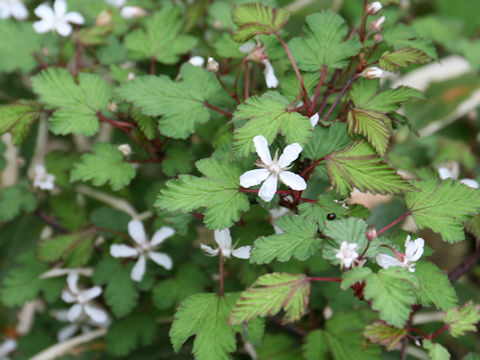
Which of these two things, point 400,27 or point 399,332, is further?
point 400,27

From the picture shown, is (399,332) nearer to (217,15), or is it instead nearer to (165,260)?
(165,260)

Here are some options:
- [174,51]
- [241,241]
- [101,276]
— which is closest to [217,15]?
[174,51]

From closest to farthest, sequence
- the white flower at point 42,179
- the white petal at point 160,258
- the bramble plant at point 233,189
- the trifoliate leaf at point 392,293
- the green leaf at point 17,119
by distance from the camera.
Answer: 1. the trifoliate leaf at point 392,293
2. the bramble plant at point 233,189
3. the green leaf at point 17,119
4. the white petal at point 160,258
5. the white flower at point 42,179

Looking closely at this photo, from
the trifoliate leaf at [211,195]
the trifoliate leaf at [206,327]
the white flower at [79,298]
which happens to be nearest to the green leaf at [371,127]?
the trifoliate leaf at [211,195]

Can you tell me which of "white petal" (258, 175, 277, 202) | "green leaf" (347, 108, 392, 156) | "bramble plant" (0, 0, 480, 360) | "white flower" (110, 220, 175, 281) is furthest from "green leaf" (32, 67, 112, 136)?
"green leaf" (347, 108, 392, 156)

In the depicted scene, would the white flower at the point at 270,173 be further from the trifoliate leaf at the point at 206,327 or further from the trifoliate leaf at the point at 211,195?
the trifoliate leaf at the point at 206,327

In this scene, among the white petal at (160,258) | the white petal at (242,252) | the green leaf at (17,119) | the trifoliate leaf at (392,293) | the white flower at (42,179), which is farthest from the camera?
the white flower at (42,179)

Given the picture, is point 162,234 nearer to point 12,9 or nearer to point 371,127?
point 371,127

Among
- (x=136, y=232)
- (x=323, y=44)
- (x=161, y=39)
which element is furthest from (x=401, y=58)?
(x=136, y=232)
